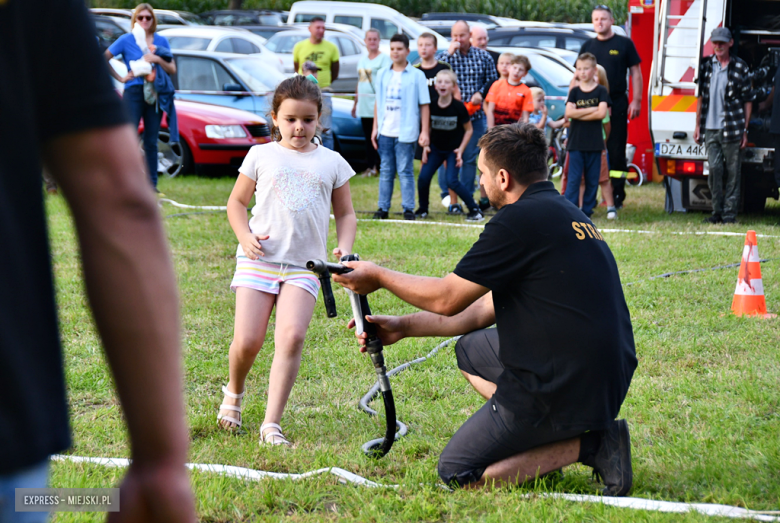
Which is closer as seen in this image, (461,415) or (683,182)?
(461,415)

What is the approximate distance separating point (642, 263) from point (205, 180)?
7153 mm

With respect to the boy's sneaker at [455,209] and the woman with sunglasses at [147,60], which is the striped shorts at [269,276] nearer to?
the boy's sneaker at [455,209]

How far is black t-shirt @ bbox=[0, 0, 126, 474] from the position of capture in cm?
79

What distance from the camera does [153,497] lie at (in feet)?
2.81

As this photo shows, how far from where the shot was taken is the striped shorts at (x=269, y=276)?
379 centimetres

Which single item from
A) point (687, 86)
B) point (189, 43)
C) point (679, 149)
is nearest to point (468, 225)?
point (679, 149)

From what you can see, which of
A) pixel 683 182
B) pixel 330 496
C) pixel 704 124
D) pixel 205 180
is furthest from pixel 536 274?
pixel 205 180

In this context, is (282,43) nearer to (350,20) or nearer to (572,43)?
(350,20)

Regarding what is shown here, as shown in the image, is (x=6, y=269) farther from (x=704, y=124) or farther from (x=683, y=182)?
(x=683, y=182)

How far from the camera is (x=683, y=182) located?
10094mm

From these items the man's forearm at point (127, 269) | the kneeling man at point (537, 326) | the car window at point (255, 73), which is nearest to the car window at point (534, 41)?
the car window at point (255, 73)

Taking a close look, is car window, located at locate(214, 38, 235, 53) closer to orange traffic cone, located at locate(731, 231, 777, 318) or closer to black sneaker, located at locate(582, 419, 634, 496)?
orange traffic cone, located at locate(731, 231, 777, 318)

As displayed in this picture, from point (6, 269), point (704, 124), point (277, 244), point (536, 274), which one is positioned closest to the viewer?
point (6, 269)

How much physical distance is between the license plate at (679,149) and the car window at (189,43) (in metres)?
8.95
